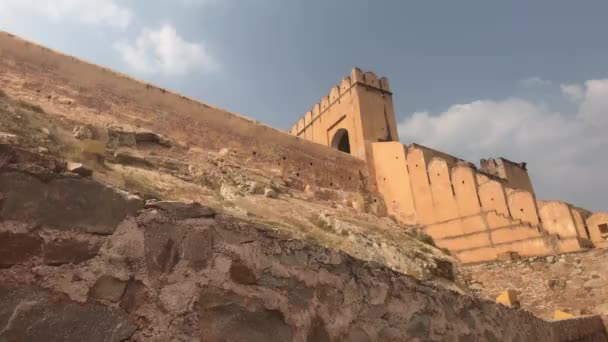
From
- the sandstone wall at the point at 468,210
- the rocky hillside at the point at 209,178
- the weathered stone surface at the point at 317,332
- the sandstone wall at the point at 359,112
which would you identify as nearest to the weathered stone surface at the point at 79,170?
the weathered stone surface at the point at 317,332

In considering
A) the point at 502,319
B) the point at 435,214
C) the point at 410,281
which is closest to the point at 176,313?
the point at 410,281

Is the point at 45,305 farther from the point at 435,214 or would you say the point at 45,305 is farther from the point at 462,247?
the point at 435,214

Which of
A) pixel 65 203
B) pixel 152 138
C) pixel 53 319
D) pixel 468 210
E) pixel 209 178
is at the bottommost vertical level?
pixel 53 319

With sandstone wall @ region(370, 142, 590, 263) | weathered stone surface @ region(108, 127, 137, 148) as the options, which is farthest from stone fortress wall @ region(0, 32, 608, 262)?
weathered stone surface @ region(108, 127, 137, 148)

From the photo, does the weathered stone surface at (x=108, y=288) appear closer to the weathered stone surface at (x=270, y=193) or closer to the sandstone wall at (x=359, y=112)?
the weathered stone surface at (x=270, y=193)

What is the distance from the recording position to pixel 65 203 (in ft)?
4.85

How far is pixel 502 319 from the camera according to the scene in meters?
3.39

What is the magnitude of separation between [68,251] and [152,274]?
0.30m

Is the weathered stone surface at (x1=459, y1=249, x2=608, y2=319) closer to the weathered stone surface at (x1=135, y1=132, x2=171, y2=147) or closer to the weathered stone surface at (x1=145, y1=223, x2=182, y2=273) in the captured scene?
the weathered stone surface at (x1=135, y1=132, x2=171, y2=147)

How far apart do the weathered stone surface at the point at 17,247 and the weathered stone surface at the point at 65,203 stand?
0.06 metres

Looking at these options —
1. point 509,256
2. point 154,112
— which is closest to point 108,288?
point 509,256

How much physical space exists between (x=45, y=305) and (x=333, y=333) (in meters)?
1.27

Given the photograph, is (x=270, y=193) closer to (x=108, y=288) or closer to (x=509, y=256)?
(x=509, y=256)

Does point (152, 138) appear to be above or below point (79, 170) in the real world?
above
